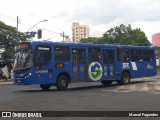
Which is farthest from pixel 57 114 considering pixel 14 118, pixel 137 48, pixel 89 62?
pixel 137 48

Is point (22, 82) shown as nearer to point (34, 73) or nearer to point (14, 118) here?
point (34, 73)

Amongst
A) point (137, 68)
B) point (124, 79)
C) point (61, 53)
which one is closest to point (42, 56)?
point (61, 53)

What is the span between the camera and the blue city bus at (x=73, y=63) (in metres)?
20.7

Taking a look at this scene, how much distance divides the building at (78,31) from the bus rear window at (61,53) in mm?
109951

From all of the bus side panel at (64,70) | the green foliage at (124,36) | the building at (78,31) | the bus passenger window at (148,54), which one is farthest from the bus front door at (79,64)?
the building at (78,31)

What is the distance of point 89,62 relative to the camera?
23531 millimetres

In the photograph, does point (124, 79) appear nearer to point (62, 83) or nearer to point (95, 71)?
point (95, 71)

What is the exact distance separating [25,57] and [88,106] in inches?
354

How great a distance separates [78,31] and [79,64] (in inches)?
4608

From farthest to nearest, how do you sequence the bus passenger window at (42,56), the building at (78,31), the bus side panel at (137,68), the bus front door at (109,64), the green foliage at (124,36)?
the building at (78,31), the green foliage at (124,36), the bus side panel at (137,68), the bus front door at (109,64), the bus passenger window at (42,56)

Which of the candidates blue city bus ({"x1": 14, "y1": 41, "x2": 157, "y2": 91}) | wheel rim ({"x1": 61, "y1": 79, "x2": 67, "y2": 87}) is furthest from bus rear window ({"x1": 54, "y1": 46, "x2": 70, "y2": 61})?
wheel rim ({"x1": 61, "y1": 79, "x2": 67, "y2": 87})

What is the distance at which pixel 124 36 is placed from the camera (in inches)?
3952

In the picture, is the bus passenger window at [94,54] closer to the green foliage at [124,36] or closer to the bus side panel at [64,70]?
the bus side panel at [64,70]

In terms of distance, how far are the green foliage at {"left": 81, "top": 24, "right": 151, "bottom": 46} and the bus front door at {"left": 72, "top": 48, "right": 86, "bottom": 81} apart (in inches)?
2976
